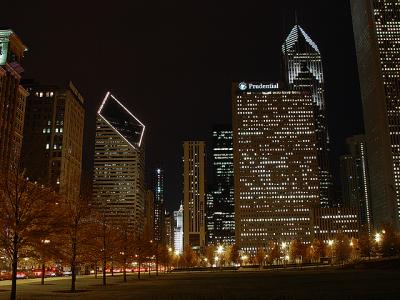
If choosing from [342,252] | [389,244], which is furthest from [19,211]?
[342,252]

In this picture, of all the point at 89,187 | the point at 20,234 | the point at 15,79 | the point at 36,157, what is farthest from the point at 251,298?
the point at 15,79

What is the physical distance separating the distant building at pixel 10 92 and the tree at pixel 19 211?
119694 millimetres

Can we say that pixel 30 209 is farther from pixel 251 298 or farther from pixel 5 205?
pixel 251 298

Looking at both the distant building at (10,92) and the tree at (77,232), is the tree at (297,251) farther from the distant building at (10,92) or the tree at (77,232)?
the tree at (77,232)

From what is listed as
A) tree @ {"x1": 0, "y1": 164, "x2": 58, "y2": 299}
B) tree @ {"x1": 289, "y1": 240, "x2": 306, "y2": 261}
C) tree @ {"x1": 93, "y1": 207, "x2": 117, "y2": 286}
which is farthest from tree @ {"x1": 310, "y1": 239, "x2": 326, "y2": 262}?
tree @ {"x1": 0, "y1": 164, "x2": 58, "y2": 299}

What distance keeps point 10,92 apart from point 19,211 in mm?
138796

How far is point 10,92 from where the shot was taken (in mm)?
157500

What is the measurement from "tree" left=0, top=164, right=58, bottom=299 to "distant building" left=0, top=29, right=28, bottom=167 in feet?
393

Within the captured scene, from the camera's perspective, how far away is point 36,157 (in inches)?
1283

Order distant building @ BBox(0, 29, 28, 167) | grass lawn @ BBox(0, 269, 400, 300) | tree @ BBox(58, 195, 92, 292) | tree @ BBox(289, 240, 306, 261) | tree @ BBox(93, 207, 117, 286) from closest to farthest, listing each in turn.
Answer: grass lawn @ BBox(0, 269, 400, 300) < tree @ BBox(58, 195, 92, 292) < tree @ BBox(93, 207, 117, 286) < distant building @ BBox(0, 29, 28, 167) < tree @ BBox(289, 240, 306, 261)

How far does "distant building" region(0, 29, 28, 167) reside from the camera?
151m

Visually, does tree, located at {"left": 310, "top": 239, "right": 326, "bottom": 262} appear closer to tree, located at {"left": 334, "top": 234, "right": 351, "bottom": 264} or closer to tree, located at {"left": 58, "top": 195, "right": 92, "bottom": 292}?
tree, located at {"left": 334, "top": 234, "right": 351, "bottom": 264}

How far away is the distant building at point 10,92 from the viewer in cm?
15062

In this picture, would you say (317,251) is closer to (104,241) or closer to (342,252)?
(342,252)
